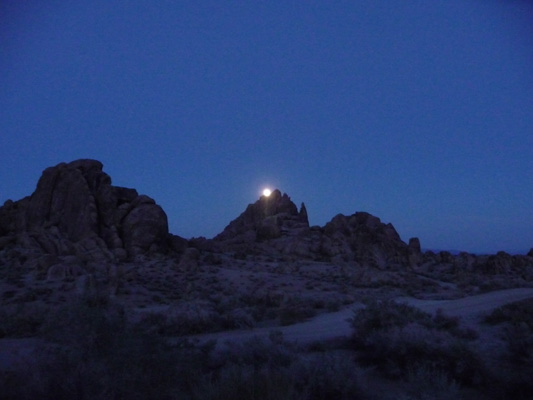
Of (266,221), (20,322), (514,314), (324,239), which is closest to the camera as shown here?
(514,314)

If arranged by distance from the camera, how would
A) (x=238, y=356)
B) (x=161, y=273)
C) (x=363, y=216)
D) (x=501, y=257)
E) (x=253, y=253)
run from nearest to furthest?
(x=238, y=356), (x=161, y=273), (x=501, y=257), (x=253, y=253), (x=363, y=216)

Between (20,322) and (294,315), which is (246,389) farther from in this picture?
(294,315)

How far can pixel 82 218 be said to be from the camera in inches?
1607

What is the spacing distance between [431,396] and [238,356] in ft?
12.5

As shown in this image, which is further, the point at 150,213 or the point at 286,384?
the point at 150,213

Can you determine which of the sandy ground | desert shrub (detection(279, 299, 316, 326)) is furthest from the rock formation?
the sandy ground

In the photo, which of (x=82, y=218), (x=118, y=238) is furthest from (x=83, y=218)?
(x=118, y=238)

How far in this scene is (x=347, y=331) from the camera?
12.4m

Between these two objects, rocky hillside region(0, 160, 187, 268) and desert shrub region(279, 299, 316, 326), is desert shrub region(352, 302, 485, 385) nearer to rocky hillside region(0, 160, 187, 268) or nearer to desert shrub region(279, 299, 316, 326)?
desert shrub region(279, 299, 316, 326)

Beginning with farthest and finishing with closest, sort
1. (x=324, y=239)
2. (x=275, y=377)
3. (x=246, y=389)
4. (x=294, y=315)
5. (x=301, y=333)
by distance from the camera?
1. (x=324, y=239)
2. (x=294, y=315)
3. (x=301, y=333)
4. (x=275, y=377)
5. (x=246, y=389)

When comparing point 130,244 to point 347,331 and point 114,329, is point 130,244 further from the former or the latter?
point 114,329

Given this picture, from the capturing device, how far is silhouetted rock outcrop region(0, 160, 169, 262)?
3881 centimetres

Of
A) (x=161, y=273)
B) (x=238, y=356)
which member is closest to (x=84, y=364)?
(x=238, y=356)

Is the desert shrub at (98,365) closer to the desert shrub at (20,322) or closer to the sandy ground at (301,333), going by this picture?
the sandy ground at (301,333)
